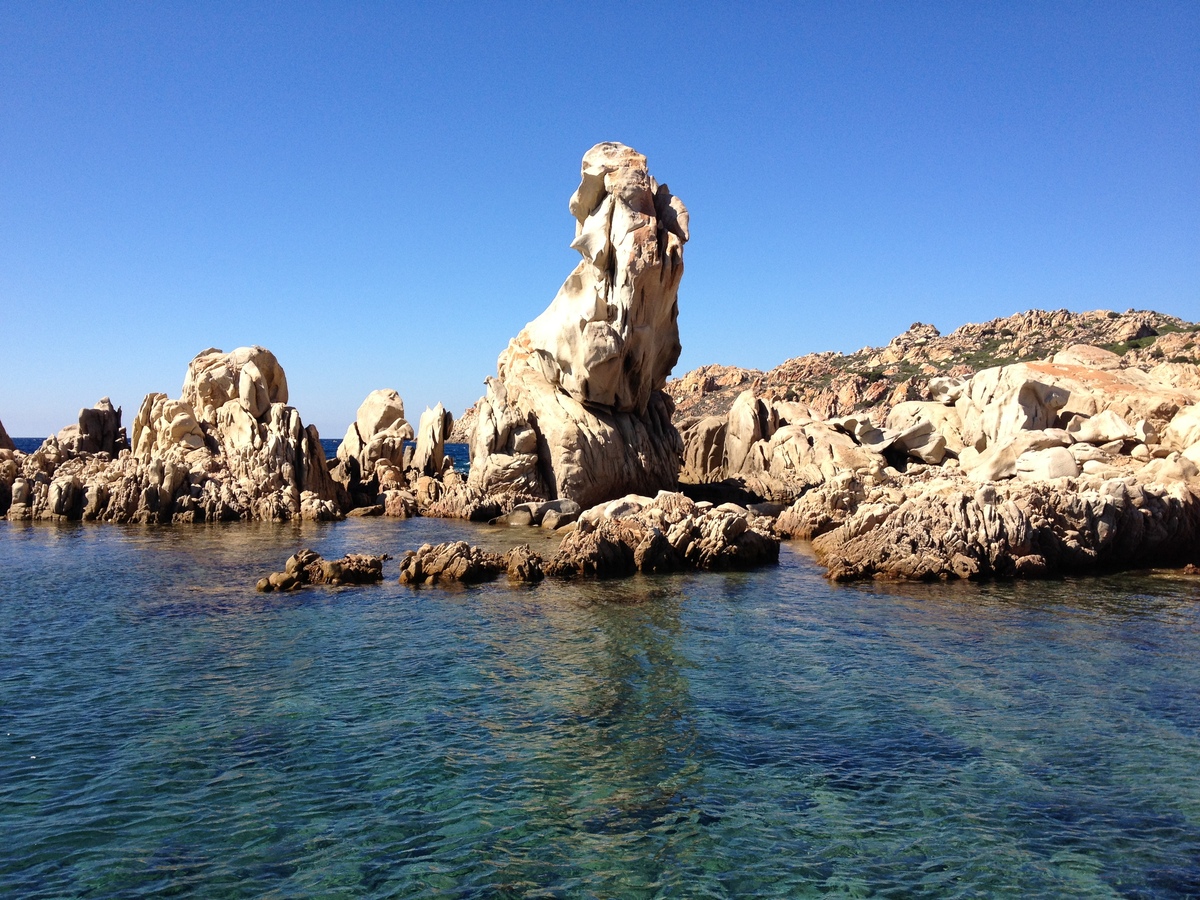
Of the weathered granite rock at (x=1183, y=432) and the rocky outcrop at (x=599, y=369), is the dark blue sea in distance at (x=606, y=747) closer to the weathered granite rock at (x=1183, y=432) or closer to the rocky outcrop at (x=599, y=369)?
the weathered granite rock at (x=1183, y=432)

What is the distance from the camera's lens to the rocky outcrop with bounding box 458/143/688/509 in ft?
130

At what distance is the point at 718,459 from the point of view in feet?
164

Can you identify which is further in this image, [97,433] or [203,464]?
[97,433]

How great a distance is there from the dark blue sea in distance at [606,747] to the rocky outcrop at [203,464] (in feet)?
63.6

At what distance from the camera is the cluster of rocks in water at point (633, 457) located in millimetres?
25734

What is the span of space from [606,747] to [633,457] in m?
28.7

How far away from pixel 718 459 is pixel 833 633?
31.6 m

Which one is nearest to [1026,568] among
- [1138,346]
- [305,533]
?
[305,533]

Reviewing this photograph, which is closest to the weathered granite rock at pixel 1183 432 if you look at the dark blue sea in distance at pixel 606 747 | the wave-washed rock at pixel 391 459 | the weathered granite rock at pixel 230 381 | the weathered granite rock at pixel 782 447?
the weathered granite rock at pixel 782 447

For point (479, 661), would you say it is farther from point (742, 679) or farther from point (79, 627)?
point (79, 627)

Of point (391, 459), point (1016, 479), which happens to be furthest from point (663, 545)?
point (391, 459)

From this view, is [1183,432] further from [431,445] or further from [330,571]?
[431,445]

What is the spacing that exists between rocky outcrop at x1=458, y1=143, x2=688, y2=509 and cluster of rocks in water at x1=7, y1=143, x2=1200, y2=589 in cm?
→ 10

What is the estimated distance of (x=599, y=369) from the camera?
40031mm
